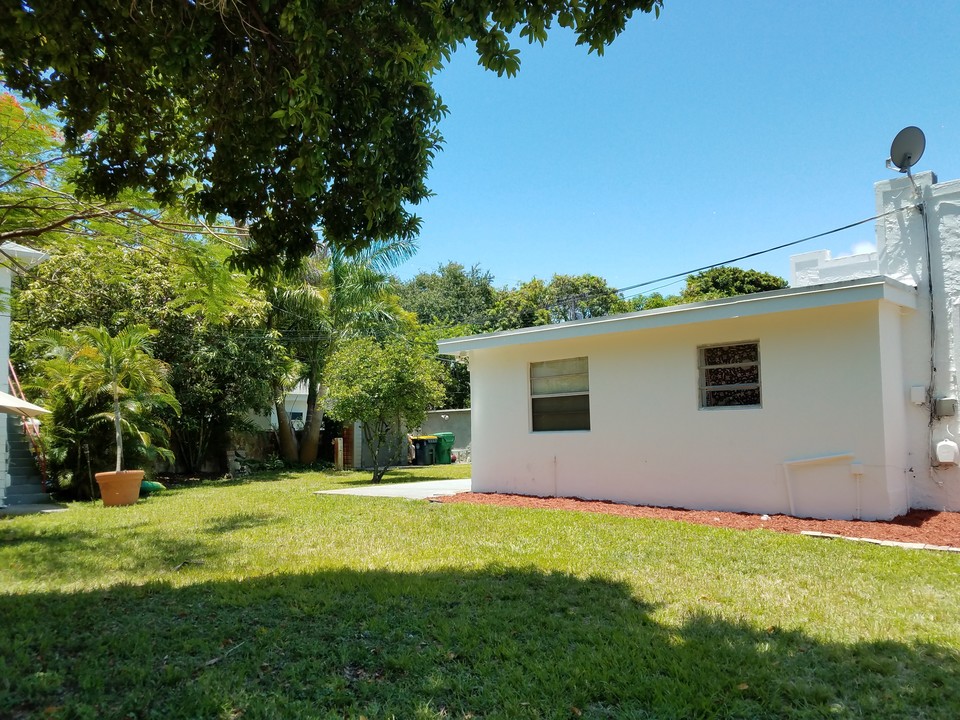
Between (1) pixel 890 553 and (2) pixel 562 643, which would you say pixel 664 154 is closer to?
(1) pixel 890 553

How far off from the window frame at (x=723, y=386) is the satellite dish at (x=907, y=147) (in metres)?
3.20

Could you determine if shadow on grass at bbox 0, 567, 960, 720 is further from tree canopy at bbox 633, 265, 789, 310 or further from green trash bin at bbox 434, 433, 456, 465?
tree canopy at bbox 633, 265, 789, 310

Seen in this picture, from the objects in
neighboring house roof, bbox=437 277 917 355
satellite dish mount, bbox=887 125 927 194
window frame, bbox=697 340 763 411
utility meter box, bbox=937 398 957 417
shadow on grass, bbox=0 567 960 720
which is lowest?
shadow on grass, bbox=0 567 960 720

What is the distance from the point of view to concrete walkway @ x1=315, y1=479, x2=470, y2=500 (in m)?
12.6

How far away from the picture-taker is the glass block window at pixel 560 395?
37.1 feet

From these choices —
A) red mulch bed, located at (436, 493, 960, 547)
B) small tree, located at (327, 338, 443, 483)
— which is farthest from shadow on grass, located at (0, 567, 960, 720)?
small tree, located at (327, 338, 443, 483)

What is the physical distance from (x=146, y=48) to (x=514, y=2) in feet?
9.71

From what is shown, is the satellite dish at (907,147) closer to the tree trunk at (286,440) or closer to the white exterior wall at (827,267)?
the white exterior wall at (827,267)

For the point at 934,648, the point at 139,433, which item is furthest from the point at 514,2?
the point at 139,433

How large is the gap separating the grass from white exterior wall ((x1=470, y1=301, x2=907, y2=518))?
1.52 m

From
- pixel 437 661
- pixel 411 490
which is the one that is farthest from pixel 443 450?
pixel 437 661

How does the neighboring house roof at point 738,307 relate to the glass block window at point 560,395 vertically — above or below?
above

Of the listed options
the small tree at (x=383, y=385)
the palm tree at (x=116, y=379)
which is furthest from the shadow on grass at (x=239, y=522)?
the small tree at (x=383, y=385)

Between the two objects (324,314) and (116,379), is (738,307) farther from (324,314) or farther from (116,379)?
(324,314)
